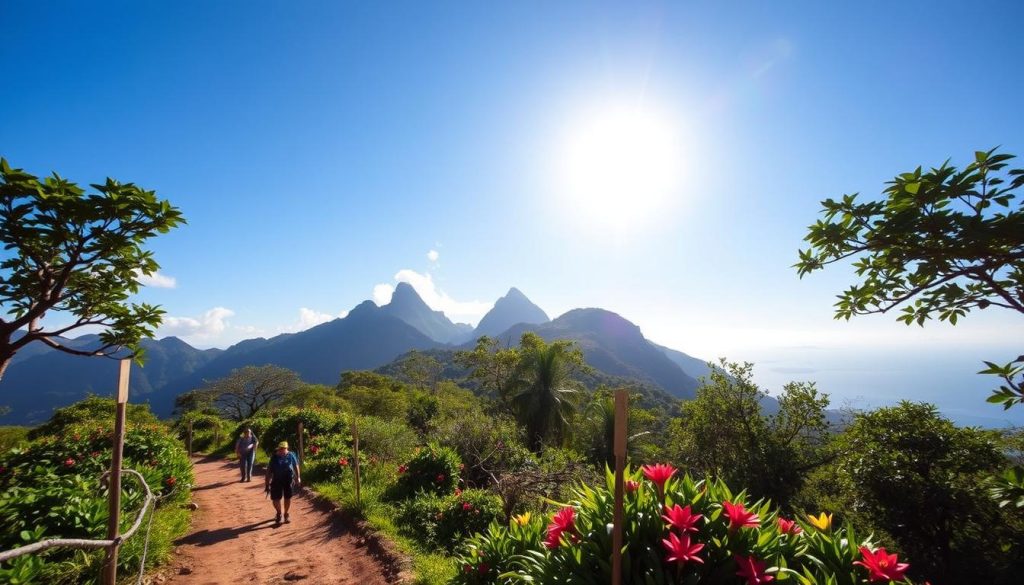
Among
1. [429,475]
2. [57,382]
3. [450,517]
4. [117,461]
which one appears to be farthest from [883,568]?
[57,382]

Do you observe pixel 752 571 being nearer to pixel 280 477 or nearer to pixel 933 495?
pixel 933 495

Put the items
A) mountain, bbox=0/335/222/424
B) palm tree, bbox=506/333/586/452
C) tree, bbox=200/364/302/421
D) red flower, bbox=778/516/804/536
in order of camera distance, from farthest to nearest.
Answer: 1. mountain, bbox=0/335/222/424
2. tree, bbox=200/364/302/421
3. palm tree, bbox=506/333/586/452
4. red flower, bbox=778/516/804/536

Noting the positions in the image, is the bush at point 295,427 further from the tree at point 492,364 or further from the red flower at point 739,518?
the red flower at point 739,518

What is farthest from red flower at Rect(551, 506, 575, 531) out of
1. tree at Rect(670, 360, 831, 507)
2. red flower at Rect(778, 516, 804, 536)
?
tree at Rect(670, 360, 831, 507)

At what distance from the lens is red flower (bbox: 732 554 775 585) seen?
211 centimetres

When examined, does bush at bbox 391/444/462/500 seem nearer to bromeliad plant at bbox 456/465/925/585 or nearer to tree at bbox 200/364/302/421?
bromeliad plant at bbox 456/465/925/585

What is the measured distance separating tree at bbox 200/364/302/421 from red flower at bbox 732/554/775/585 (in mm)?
37494

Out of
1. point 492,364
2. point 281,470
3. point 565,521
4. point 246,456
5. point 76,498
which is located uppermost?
point 565,521

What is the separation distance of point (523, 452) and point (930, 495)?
794 centimetres

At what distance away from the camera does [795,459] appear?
11320 mm

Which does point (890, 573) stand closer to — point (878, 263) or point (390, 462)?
point (878, 263)

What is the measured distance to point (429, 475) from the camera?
325 inches

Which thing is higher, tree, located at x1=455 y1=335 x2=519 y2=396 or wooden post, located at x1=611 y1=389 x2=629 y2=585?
wooden post, located at x1=611 y1=389 x2=629 y2=585

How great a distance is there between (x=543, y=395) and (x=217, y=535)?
14.2 m
